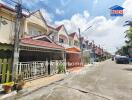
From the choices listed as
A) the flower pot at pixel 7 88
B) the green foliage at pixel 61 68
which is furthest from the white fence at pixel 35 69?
the flower pot at pixel 7 88

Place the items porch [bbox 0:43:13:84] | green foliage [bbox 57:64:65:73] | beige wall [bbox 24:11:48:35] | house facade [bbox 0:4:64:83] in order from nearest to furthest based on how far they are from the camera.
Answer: porch [bbox 0:43:13:84] < house facade [bbox 0:4:64:83] < green foliage [bbox 57:64:65:73] < beige wall [bbox 24:11:48:35]

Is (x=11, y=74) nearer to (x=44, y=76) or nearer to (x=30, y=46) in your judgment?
(x=30, y=46)

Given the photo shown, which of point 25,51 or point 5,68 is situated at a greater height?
point 25,51

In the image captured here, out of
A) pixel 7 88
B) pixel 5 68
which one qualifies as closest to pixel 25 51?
pixel 5 68

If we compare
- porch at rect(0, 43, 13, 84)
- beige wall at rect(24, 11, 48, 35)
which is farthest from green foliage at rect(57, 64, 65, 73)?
porch at rect(0, 43, 13, 84)

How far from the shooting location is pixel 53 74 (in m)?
16.4

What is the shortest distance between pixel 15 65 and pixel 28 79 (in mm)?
1968

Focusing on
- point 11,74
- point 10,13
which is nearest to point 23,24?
point 10,13

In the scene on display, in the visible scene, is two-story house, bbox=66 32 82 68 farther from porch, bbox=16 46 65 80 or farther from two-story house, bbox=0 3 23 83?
two-story house, bbox=0 3 23 83

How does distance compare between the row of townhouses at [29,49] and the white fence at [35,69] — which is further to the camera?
the white fence at [35,69]

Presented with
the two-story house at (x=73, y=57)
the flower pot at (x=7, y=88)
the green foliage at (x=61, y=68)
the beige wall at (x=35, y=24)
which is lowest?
the flower pot at (x=7, y=88)

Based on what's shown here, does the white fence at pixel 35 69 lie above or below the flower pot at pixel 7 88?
above

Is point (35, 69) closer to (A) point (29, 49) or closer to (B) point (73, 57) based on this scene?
(A) point (29, 49)

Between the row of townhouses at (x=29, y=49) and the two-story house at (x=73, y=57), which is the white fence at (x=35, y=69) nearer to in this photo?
the row of townhouses at (x=29, y=49)
